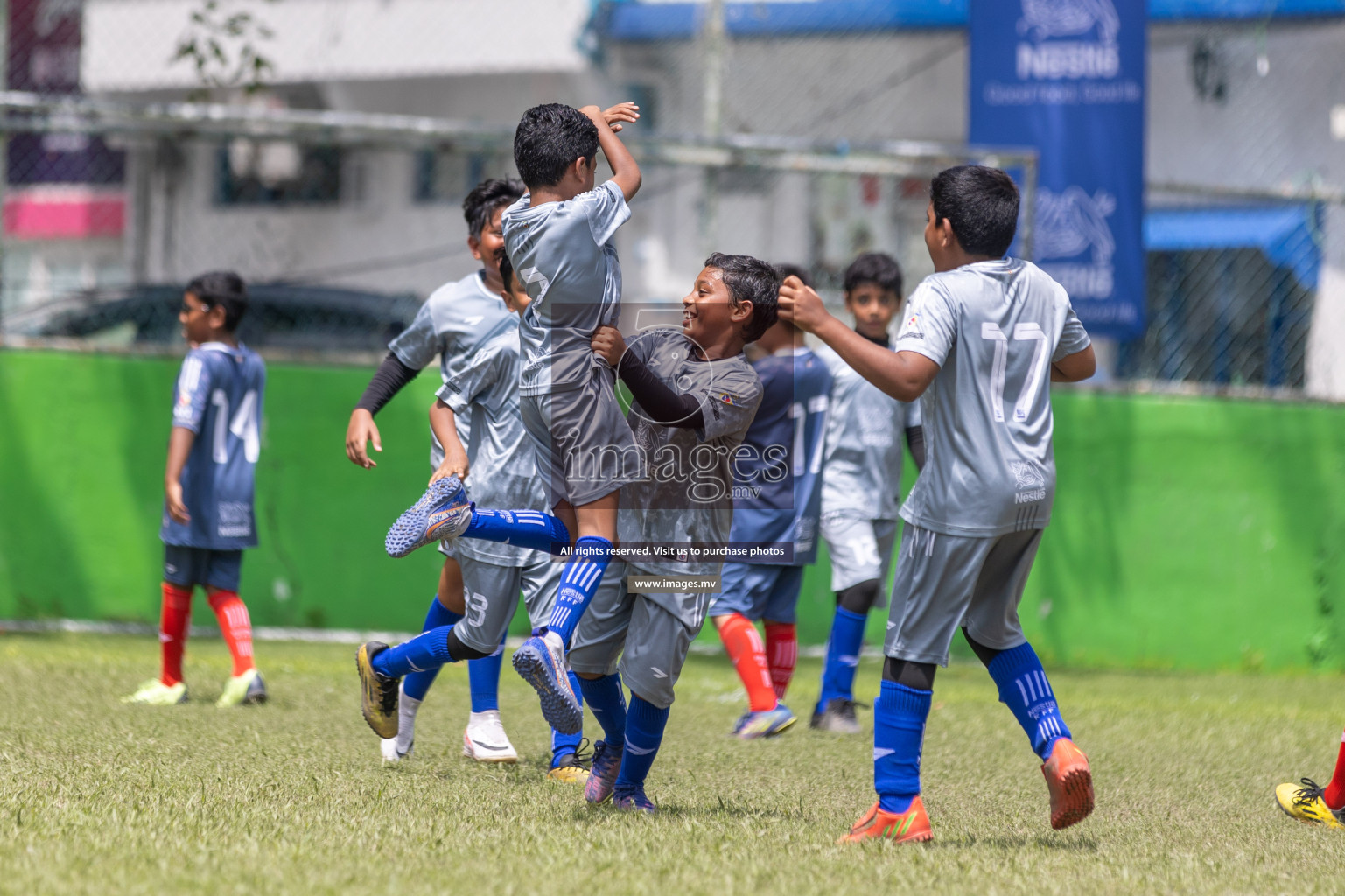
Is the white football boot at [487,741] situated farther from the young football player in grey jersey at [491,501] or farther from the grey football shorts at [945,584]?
the grey football shorts at [945,584]

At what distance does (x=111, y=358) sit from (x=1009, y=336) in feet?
18.8

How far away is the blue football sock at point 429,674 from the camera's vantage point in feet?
14.7

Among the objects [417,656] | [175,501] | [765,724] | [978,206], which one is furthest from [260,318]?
[978,206]

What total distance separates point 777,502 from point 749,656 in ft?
2.50

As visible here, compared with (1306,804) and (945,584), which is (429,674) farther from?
(1306,804)

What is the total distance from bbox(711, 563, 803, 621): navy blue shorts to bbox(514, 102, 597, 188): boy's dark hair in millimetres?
2189

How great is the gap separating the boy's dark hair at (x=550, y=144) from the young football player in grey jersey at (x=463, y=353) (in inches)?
31.1

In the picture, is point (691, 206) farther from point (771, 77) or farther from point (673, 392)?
point (673, 392)

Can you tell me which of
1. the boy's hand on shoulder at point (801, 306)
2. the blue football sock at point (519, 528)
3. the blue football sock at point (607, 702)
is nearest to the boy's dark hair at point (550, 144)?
the boy's hand on shoulder at point (801, 306)

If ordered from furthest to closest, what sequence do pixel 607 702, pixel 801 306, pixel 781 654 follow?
pixel 781 654 < pixel 607 702 < pixel 801 306

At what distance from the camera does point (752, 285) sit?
3.57 metres

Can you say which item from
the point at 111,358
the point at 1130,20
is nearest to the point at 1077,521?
the point at 1130,20

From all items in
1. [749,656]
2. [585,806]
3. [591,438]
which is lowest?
[585,806]

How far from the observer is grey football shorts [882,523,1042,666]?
3.36 metres
